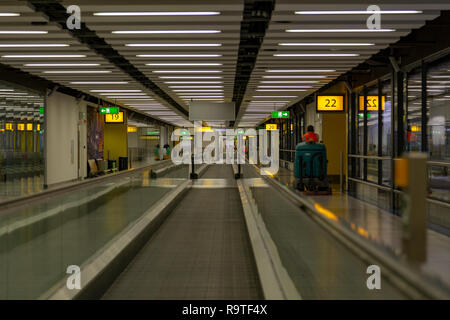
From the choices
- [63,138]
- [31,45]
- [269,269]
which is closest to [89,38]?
[31,45]

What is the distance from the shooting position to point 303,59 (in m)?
11.2

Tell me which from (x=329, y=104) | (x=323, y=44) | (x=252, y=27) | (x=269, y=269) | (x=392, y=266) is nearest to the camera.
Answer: (x=392, y=266)

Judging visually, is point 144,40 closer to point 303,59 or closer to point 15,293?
point 303,59

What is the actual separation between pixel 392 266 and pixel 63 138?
16.2 m

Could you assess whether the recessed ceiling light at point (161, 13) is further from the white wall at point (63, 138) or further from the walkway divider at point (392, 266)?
the white wall at point (63, 138)

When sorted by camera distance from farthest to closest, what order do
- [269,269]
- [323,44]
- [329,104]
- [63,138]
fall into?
[63,138] < [329,104] < [323,44] < [269,269]

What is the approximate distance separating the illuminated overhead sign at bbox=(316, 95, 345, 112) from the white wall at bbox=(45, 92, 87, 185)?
30.9 feet

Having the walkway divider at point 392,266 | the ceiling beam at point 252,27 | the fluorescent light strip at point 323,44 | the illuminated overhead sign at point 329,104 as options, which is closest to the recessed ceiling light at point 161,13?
the ceiling beam at point 252,27

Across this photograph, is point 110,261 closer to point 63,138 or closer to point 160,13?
point 160,13

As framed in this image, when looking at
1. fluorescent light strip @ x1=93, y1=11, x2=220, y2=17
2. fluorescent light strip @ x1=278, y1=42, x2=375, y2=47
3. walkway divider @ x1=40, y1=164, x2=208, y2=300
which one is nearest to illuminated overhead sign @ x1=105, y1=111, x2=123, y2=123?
walkway divider @ x1=40, y1=164, x2=208, y2=300

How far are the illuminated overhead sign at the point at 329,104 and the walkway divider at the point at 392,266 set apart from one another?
8.26 m

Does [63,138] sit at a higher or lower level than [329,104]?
lower

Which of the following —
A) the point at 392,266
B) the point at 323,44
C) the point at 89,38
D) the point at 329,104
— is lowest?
the point at 392,266

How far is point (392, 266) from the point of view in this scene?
3.81 meters
